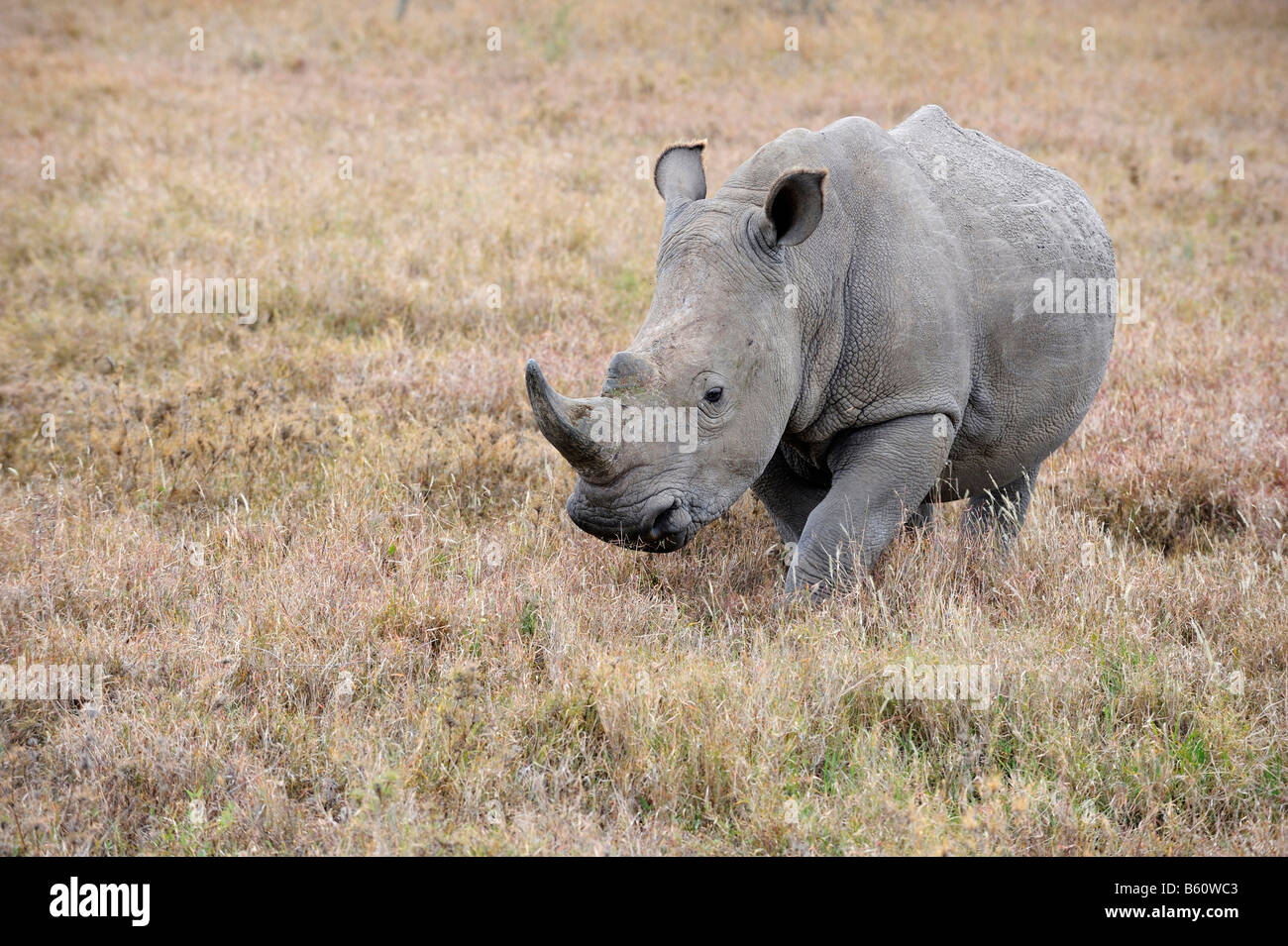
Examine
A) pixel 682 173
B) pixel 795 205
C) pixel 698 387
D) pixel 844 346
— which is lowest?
pixel 698 387

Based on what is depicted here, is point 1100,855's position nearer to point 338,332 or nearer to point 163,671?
point 163,671

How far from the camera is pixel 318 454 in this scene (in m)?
6.78

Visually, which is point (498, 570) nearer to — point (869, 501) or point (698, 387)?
point (698, 387)

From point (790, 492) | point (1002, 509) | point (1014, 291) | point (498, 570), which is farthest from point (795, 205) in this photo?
point (1002, 509)

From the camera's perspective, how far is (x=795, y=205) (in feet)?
15.1

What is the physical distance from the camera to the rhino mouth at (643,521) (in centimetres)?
440

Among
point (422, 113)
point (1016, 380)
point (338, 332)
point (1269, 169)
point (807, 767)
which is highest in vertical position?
point (422, 113)

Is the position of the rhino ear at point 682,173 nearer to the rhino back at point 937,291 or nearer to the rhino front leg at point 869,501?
the rhino back at point 937,291

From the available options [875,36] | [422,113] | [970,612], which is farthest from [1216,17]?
[970,612]

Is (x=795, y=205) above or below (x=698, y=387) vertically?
above

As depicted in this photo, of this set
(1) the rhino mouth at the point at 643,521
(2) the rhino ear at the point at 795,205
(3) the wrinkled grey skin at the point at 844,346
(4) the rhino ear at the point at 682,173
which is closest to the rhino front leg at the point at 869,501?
(3) the wrinkled grey skin at the point at 844,346

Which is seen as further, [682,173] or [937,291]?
[682,173]

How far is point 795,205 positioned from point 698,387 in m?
0.83
